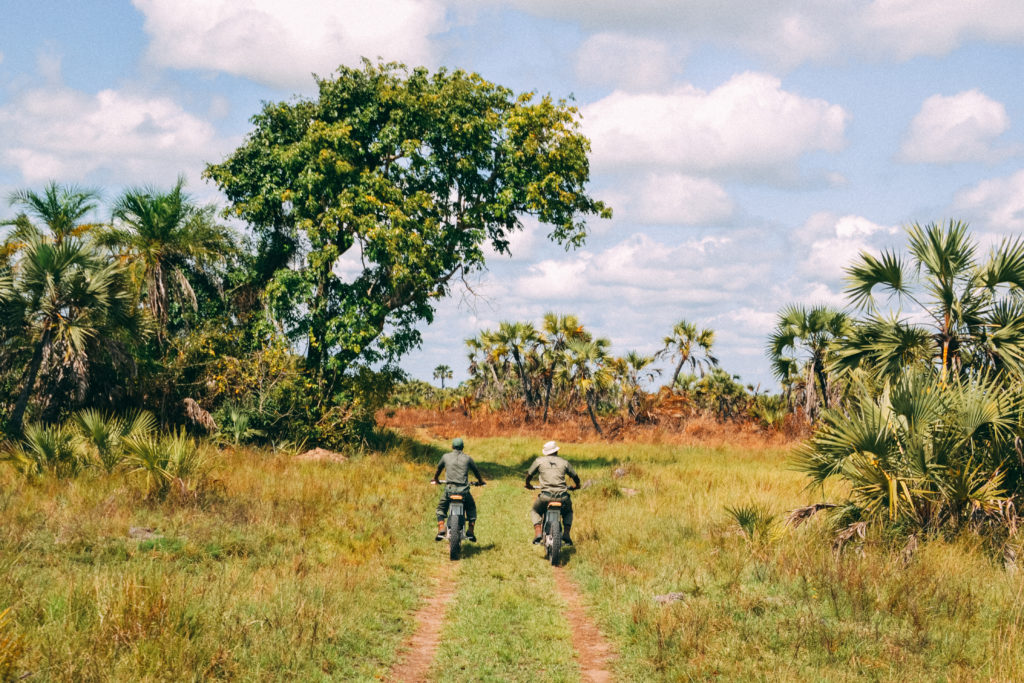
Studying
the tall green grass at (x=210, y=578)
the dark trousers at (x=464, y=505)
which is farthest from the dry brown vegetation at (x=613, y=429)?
the dark trousers at (x=464, y=505)

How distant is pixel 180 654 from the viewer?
20.4 ft

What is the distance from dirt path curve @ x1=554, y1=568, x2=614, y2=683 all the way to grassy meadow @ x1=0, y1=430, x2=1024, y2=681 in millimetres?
150

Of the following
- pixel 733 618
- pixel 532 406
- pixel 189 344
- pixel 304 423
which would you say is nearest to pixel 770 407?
pixel 532 406

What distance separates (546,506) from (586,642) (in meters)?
3.97

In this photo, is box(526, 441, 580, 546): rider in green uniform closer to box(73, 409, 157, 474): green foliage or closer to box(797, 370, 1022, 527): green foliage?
box(797, 370, 1022, 527): green foliage

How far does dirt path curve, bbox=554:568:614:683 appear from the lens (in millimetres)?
7074

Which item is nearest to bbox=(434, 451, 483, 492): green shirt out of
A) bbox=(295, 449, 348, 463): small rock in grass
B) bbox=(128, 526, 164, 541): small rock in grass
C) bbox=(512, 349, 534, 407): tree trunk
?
bbox=(128, 526, 164, 541): small rock in grass

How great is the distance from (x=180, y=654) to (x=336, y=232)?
17.7 meters

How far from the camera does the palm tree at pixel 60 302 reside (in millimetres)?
16578

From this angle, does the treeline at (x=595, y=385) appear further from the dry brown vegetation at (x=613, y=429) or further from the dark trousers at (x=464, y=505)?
the dark trousers at (x=464, y=505)

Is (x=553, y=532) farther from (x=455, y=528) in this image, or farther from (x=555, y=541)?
(x=455, y=528)

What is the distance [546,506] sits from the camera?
11.9 m

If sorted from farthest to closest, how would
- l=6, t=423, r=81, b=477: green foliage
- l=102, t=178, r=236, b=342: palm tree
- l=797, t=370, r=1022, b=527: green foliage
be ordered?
1. l=102, t=178, r=236, b=342: palm tree
2. l=6, t=423, r=81, b=477: green foliage
3. l=797, t=370, r=1022, b=527: green foliage

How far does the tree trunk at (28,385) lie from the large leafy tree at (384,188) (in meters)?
6.69
